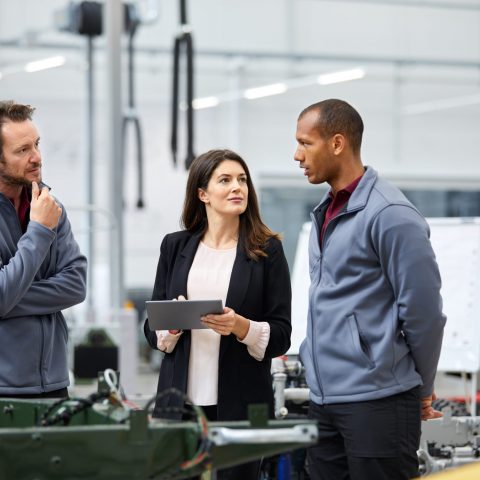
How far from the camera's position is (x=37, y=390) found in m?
2.73

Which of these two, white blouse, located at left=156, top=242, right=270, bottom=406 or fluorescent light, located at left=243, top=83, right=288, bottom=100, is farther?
fluorescent light, located at left=243, top=83, right=288, bottom=100

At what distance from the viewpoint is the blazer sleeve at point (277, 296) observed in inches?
116

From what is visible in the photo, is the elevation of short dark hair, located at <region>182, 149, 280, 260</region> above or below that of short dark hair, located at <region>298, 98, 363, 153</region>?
below

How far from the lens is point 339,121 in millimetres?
2682

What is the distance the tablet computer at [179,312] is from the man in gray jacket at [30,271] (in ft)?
0.80

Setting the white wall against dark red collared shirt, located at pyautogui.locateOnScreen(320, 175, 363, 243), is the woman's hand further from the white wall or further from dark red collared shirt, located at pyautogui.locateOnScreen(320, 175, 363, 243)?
the white wall

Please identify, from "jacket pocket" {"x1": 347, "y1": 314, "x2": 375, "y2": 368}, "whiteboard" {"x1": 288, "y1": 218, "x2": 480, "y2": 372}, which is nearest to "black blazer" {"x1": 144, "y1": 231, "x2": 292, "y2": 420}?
"jacket pocket" {"x1": 347, "y1": 314, "x2": 375, "y2": 368}

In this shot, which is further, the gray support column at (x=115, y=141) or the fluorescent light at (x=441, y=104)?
the fluorescent light at (x=441, y=104)

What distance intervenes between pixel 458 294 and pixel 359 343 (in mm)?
1879

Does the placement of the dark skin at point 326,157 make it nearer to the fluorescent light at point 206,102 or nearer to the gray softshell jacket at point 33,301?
the gray softshell jacket at point 33,301

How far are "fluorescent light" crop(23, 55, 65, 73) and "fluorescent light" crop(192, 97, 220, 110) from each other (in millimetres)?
1473

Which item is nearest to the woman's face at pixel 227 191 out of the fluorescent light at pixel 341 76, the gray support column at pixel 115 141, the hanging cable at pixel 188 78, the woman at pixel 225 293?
the woman at pixel 225 293

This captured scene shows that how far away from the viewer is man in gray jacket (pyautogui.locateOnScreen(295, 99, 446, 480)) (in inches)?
99.8

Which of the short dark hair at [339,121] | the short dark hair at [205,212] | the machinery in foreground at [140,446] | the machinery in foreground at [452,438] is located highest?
the short dark hair at [339,121]
